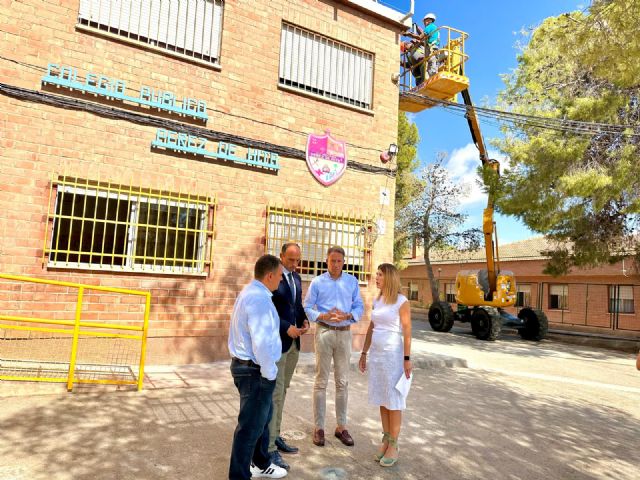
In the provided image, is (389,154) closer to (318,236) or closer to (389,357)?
(318,236)

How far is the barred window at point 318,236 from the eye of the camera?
7.82 m

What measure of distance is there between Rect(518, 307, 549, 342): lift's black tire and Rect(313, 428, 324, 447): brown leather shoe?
12.0 m

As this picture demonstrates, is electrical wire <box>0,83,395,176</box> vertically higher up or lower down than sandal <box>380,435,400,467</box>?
higher up

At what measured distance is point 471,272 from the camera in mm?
14680

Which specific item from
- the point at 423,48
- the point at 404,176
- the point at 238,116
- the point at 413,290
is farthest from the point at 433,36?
the point at 413,290

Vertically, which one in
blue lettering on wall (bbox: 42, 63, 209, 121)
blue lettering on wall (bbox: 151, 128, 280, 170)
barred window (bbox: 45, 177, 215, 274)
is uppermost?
blue lettering on wall (bbox: 42, 63, 209, 121)

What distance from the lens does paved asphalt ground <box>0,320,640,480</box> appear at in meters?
3.38

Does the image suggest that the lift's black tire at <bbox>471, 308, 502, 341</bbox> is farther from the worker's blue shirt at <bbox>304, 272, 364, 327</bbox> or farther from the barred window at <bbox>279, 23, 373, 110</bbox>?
the worker's blue shirt at <bbox>304, 272, 364, 327</bbox>

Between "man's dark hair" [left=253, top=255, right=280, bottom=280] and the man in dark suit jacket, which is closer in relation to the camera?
"man's dark hair" [left=253, top=255, right=280, bottom=280]

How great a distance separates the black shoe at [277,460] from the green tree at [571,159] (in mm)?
9732

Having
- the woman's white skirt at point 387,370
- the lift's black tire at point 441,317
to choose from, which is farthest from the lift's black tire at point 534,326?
the woman's white skirt at point 387,370

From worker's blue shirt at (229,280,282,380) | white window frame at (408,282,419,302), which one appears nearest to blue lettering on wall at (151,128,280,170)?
worker's blue shirt at (229,280,282,380)

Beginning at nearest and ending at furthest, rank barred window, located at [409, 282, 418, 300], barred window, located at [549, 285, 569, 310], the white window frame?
barred window, located at [549, 285, 569, 310] → the white window frame → barred window, located at [409, 282, 418, 300]

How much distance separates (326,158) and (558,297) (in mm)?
18136
